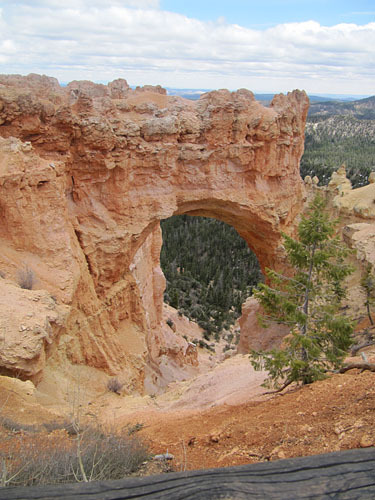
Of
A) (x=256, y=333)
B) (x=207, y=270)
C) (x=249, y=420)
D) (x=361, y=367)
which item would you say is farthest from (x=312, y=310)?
(x=207, y=270)

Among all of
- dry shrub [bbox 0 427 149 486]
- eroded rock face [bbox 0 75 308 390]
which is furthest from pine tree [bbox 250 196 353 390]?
eroded rock face [bbox 0 75 308 390]

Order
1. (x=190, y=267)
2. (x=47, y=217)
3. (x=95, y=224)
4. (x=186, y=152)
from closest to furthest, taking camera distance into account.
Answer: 1. (x=47, y=217)
2. (x=95, y=224)
3. (x=186, y=152)
4. (x=190, y=267)

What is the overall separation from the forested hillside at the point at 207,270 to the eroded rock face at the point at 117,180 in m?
11.9

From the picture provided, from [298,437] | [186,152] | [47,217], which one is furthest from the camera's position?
[186,152]

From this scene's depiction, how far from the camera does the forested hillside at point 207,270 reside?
30.1 m

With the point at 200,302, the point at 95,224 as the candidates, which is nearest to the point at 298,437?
the point at 95,224

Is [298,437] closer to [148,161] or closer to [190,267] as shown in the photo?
[148,161]

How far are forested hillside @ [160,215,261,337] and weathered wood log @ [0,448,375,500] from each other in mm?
26142

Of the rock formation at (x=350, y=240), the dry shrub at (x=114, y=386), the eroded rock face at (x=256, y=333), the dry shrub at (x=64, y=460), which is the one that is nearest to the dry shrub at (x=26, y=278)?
the dry shrub at (x=114, y=386)

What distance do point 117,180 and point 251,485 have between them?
12.9m

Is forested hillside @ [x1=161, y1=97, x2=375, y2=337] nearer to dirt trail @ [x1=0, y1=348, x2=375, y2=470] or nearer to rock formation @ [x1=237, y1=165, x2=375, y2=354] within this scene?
rock formation @ [x1=237, y1=165, x2=375, y2=354]

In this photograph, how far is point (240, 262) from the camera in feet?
126

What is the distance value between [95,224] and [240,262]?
86.3 feet

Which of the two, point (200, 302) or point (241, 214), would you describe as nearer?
point (241, 214)
